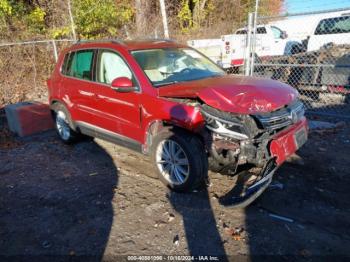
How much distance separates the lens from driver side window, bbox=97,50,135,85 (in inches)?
190

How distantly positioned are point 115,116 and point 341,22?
9783 millimetres

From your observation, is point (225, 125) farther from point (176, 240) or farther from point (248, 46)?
point (248, 46)

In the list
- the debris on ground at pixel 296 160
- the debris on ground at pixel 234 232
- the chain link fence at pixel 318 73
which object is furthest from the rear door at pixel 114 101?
the chain link fence at pixel 318 73

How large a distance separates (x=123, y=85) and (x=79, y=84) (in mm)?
1498

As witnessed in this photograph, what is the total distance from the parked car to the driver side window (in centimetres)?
855

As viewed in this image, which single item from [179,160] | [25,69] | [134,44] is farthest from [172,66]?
[25,69]

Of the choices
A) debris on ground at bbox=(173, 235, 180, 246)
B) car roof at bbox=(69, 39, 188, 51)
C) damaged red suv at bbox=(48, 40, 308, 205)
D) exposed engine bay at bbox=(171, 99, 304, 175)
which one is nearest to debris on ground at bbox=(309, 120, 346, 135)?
damaged red suv at bbox=(48, 40, 308, 205)

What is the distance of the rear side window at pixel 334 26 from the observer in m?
11.2

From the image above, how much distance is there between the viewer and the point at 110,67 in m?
5.11

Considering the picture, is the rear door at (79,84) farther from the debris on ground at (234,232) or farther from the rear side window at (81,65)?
the debris on ground at (234,232)

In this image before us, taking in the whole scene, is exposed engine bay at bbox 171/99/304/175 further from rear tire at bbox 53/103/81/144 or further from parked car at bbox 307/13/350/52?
parked car at bbox 307/13/350/52

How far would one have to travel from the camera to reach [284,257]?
309 centimetres

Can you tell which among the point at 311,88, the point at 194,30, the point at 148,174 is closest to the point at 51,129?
the point at 148,174

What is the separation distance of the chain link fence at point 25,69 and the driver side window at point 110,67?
598cm
